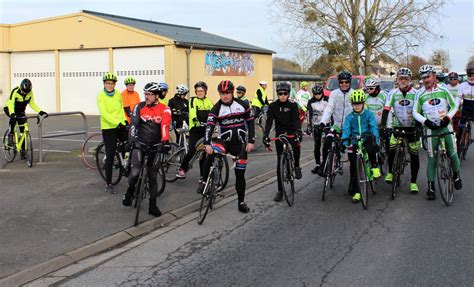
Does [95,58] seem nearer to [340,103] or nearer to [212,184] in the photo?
[340,103]

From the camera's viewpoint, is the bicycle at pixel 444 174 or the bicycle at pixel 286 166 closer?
the bicycle at pixel 444 174

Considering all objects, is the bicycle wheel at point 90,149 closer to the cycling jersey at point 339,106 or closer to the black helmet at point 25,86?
the black helmet at point 25,86

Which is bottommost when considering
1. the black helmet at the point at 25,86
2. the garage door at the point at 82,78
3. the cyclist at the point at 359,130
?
the cyclist at the point at 359,130

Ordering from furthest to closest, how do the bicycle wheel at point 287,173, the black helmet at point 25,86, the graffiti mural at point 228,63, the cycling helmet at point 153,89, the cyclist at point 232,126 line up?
the graffiti mural at point 228,63, the black helmet at point 25,86, the bicycle wheel at point 287,173, the cyclist at point 232,126, the cycling helmet at point 153,89

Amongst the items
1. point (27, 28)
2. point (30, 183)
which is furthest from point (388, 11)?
point (30, 183)

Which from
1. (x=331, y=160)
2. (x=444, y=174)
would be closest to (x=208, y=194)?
(x=331, y=160)

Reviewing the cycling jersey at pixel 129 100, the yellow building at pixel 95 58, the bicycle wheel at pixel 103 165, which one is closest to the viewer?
the bicycle wheel at pixel 103 165

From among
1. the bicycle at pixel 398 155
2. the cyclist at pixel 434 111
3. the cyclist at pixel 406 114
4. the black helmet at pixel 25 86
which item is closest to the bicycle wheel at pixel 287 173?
the bicycle at pixel 398 155

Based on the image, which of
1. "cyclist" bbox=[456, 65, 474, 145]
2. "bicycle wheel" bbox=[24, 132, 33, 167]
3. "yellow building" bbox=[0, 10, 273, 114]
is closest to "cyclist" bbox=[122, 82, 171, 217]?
"bicycle wheel" bbox=[24, 132, 33, 167]

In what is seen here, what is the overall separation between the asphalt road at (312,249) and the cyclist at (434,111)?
24.3 inches

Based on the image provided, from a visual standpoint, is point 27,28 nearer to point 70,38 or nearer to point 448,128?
point 70,38

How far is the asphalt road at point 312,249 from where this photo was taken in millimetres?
4828

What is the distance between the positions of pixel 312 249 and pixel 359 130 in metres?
2.72

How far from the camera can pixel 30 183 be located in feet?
29.9
